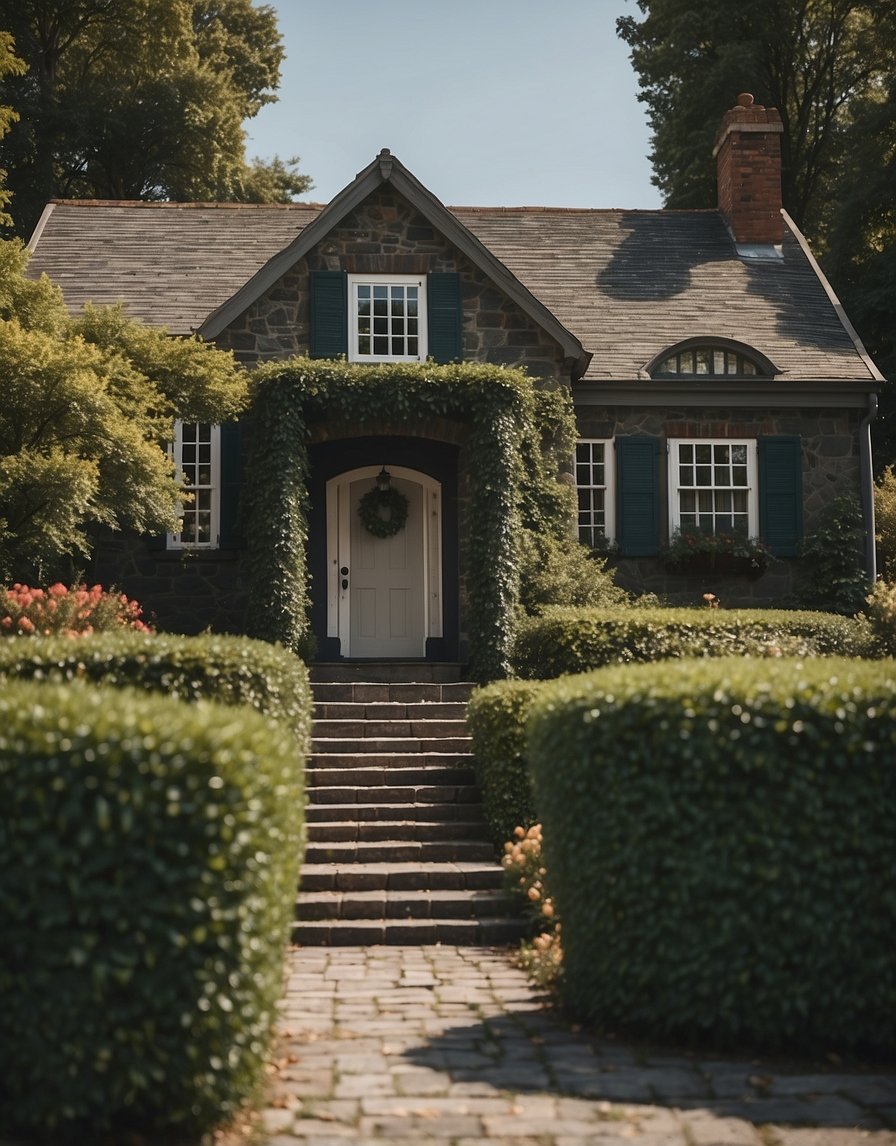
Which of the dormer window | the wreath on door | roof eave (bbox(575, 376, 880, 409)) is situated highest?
the dormer window

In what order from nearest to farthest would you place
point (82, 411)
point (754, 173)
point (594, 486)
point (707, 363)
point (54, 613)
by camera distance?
point (54, 613), point (82, 411), point (594, 486), point (707, 363), point (754, 173)

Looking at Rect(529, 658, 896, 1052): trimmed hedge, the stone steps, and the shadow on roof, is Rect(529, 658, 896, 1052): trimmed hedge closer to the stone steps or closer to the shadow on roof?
the stone steps

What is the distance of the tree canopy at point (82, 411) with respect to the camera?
37.6 feet

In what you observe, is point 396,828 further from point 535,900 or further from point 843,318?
point 843,318

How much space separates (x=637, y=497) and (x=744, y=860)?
10.9 m

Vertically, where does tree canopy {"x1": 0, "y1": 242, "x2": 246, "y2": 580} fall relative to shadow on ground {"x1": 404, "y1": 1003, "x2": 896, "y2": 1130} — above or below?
above

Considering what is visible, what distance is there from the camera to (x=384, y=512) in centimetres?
1530

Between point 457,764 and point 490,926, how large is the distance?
2.88m

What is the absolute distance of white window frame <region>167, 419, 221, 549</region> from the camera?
15.0 meters

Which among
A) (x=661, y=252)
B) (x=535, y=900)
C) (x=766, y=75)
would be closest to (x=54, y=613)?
(x=535, y=900)

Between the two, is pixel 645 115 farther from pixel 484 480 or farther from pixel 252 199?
pixel 484 480

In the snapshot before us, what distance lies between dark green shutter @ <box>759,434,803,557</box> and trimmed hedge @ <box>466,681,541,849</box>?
282 inches

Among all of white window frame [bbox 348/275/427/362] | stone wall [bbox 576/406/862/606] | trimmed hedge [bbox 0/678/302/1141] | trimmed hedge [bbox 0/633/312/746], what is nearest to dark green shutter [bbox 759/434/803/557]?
stone wall [bbox 576/406/862/606]

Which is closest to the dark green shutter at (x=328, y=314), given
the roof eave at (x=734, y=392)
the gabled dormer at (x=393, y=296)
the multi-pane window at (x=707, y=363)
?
the gabled dormer at (x=393, y=296)
